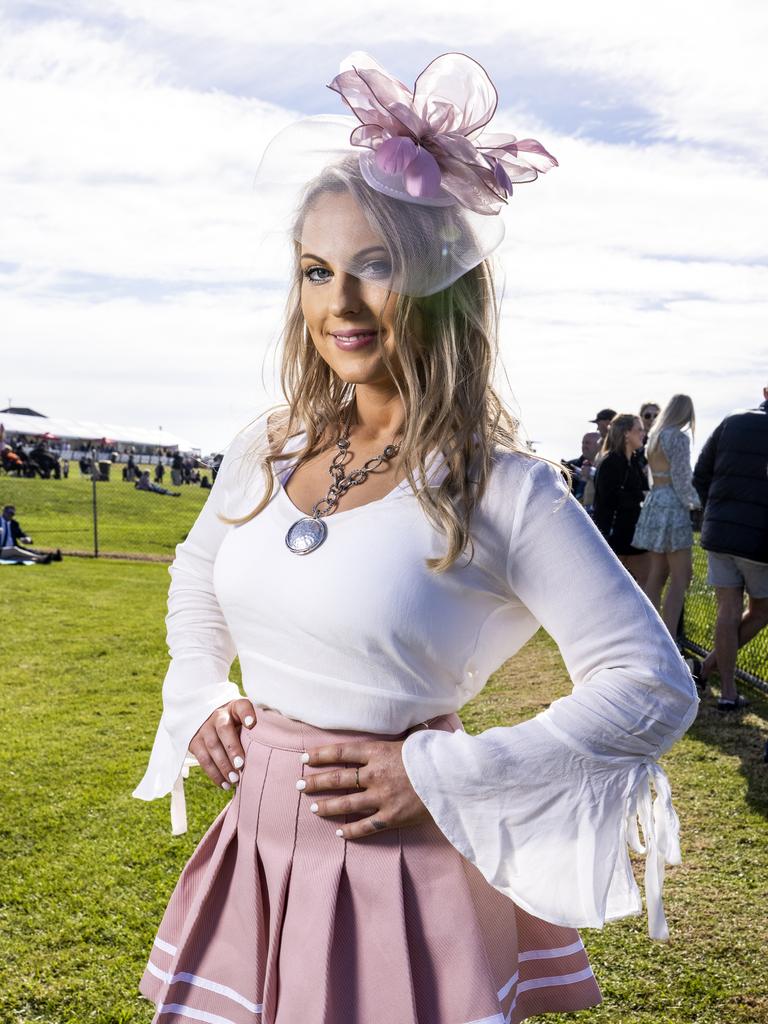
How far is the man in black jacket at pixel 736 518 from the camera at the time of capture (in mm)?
5578

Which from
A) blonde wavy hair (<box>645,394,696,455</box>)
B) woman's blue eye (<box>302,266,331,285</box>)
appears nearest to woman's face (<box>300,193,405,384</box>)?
woman's blue eye (<box>302,266,331,285</box>)

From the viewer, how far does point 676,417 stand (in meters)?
6.63

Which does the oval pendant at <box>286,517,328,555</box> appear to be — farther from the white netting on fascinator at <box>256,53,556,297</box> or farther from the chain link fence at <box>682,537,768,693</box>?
the chain link fence at <box>682,537,768,693</box>

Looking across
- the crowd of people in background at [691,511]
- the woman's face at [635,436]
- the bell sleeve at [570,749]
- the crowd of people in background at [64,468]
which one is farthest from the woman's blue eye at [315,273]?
the crowd of people in background at [64,468]

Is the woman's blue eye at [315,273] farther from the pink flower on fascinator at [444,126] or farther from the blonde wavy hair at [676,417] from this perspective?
the blonde wavy hair at [676,417]

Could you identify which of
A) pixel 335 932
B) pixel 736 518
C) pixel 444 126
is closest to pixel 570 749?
pixel 335 932

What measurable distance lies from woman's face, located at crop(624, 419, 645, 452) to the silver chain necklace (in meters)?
5.78

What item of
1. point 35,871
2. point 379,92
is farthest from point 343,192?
point 35,871

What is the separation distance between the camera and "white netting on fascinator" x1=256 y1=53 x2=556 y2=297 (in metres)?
1.53

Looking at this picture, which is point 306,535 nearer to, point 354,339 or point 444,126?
point 354,339

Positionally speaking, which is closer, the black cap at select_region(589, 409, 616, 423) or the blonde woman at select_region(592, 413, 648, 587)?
the blonde woman at select_region(592, 413, 648, 587)

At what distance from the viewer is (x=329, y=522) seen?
1588mm

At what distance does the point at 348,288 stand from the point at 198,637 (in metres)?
0.75

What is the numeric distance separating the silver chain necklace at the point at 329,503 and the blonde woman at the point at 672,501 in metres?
5.26
